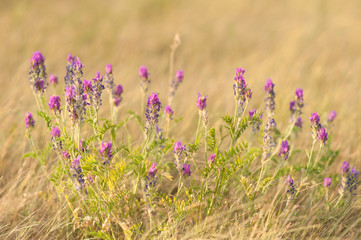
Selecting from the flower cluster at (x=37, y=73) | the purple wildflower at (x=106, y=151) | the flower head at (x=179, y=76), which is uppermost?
the flower head at (x=179, y=76)

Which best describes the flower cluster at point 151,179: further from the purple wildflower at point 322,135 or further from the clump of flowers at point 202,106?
the purple wildflower at point 322,135

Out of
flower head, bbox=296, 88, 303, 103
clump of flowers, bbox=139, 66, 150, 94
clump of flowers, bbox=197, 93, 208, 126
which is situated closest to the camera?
clump of flowers, bbox=197, 93, 208, 126

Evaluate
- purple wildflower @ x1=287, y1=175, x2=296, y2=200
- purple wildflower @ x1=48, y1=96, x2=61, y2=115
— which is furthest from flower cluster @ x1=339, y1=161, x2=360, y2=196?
purple wildflower @ x1=48, y1=96, x2=61, y2=115

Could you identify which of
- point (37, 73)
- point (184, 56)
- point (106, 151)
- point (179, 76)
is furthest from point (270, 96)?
point (184, 56)

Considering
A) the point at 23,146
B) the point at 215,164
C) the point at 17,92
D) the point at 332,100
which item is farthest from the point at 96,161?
the point at 332,100

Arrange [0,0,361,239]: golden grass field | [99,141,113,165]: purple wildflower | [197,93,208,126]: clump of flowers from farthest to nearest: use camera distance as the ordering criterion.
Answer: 1. [0,0,361,239]: golden grass field
2. [197,93,208,126]: clump of flowers
3. [99,141,113,165]: purple wildflower

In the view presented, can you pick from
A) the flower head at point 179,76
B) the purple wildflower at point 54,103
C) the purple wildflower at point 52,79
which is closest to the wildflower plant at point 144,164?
the purple wildflower at point 54,103

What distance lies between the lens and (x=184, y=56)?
630cm

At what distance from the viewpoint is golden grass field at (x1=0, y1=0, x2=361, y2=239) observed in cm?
283

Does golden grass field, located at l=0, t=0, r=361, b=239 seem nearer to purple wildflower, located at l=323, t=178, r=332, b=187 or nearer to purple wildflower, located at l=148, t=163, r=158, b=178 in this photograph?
purple wildflower, located at l=323, t=178, r=332, b=187

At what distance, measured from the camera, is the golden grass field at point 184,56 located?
2832 millimetres

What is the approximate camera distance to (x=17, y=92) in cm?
406

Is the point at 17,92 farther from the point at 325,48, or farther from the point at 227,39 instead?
the point at 325,48

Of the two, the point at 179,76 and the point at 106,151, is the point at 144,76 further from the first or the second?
the point at 106,151
